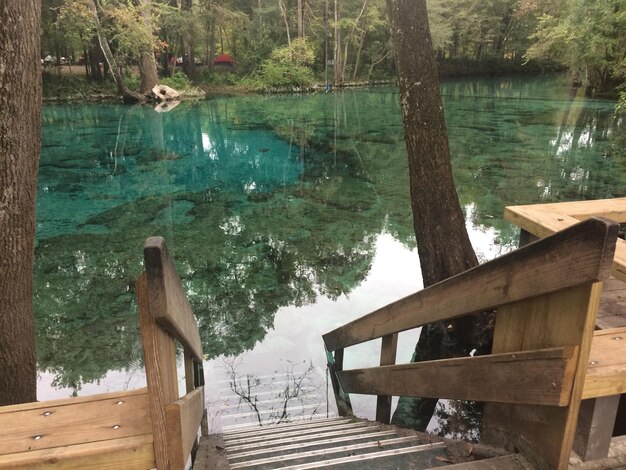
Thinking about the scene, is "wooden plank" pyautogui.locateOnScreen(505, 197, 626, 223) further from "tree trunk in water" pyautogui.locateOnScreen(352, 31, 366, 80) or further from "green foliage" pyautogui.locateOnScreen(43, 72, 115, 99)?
"tree trunk in water" pyautogui.locateOnScreen(352, 31, 366, 80)

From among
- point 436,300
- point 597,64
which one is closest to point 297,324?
point 436,300

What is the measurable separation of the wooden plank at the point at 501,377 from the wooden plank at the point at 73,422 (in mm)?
1033

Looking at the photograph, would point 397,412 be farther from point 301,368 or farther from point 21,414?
point 21,414

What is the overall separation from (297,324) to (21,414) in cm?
435

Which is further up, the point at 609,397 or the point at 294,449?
the point at 609,397

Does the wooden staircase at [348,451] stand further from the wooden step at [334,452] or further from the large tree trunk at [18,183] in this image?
the large tree trunk at [18,183]

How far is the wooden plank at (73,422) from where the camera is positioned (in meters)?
1.20

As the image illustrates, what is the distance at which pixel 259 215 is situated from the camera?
930 centimetres

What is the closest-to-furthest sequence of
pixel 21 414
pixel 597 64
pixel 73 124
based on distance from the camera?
pixel 21 414, pixel 73 124, pixel 597 64

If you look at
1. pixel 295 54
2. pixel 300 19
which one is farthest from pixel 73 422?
pixel 300 19

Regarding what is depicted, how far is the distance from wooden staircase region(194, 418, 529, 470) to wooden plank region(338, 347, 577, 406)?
0.21m

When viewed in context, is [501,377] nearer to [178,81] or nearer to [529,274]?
[529,274]

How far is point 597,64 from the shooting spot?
2477 centimetres

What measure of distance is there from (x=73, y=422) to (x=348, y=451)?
1317mm
